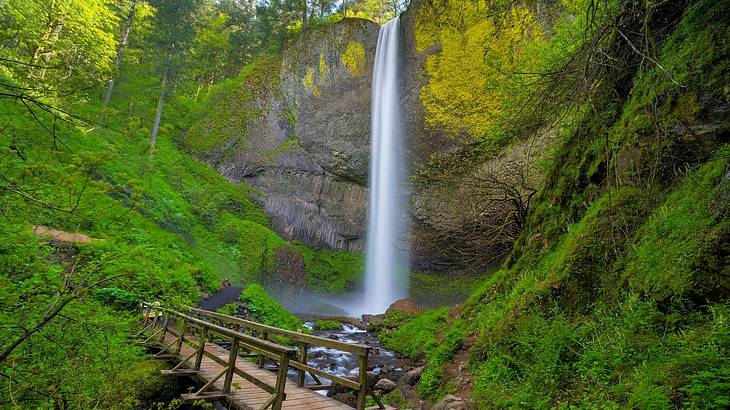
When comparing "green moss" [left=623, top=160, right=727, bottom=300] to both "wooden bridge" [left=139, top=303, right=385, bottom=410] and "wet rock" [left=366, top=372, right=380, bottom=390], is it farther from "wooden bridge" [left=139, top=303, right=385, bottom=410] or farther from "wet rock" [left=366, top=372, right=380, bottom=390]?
"wet rock" [left=366, top=372, right=380, bottom=390]

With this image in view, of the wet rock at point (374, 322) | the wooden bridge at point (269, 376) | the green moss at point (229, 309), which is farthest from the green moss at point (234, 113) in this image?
the wooden bridge at point (269, 376)

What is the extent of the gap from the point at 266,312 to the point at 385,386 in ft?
20.1

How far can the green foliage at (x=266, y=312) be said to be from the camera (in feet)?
40.6

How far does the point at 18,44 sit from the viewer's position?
10.0ft

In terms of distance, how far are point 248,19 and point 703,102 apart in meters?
41.0

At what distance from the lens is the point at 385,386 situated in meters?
8.09

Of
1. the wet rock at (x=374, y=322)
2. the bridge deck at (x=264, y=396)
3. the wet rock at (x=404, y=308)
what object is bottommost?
the wet rock at (x=374, y=322)

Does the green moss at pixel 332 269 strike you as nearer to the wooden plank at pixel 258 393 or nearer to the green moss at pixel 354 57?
the green moss at pixel 354 57

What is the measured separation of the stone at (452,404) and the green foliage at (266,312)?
740 cm

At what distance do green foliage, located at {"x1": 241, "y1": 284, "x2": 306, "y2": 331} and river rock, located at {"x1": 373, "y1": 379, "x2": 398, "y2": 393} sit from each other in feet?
15.7

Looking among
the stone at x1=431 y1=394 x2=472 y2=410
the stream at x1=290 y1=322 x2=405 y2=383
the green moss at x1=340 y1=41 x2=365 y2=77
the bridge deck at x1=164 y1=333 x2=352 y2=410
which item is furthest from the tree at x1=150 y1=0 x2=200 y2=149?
the stone at x1=431 y1=394 x2=472 y2=410

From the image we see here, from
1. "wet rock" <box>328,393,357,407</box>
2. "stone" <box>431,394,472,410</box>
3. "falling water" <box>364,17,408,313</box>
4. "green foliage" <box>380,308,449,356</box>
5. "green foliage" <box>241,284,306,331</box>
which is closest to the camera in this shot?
"stone" <box>431,394,472,410</box>

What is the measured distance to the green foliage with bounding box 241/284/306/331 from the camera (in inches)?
487

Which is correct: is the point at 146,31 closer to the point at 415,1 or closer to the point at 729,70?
the point at 415,1
